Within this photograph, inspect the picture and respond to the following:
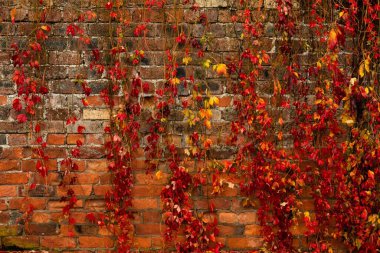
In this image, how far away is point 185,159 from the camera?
3.23 meters

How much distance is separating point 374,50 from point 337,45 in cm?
27

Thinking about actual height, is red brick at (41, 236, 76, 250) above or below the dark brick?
below

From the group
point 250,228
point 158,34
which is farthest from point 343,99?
point 158,34

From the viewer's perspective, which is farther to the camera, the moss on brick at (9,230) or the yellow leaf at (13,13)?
the moss on brick at (9,230)

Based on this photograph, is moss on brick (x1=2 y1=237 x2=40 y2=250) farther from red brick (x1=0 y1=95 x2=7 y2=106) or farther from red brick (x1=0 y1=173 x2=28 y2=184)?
red brick (x1=0 y1=95 x2=7 y2=106)

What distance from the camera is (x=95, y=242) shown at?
3281mm

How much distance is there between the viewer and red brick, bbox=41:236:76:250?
3.25 m

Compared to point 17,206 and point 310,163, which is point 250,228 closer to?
point 310,163

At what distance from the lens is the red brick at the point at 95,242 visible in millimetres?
3271

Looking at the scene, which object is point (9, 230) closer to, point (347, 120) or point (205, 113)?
point (205, 113)

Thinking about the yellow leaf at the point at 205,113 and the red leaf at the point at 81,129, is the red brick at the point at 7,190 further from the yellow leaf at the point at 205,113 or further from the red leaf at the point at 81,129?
the yellow leaf at the point at 205,113

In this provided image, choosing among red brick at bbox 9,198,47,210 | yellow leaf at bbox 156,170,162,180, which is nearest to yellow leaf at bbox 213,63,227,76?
yellow leaf at bbox 156,170,162,180

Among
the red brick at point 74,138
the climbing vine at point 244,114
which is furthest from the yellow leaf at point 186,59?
the red brick at point 74,138

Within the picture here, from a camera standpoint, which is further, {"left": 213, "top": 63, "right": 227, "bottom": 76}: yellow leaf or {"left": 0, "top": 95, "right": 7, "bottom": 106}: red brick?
{"left": 0, "top": 95, "right": 7, "bottom": 106}: red brick
